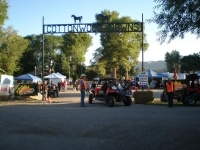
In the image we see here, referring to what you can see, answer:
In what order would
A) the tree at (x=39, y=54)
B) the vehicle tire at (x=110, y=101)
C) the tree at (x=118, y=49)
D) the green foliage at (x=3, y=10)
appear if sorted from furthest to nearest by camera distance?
the tree at (x=39, y=54), the tree at (x=118, y=49), the green foliage at (x=3, y=10), the vehicle tire at (x=110, y=101)

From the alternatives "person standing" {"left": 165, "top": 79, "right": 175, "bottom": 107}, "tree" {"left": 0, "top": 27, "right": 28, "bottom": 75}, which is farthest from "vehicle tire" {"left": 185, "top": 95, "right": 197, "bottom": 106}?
"tree" {"left": 0, "top": 27, "right": 28, "bottom": 75}

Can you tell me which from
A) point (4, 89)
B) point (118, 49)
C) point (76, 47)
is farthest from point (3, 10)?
point (76, 47)

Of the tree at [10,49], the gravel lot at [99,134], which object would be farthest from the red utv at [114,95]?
the tree at [10,49]

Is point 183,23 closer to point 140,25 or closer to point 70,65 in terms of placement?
point 140,25

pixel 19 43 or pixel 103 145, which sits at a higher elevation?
pixel 19 43

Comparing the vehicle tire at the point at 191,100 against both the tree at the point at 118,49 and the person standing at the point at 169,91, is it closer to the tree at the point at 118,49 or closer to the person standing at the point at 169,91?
the person standing at the point at 169,91

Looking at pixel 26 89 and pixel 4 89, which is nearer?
pixel 4 89

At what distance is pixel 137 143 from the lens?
856 cm

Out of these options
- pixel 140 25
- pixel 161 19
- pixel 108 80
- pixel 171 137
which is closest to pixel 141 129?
pixel 171 137

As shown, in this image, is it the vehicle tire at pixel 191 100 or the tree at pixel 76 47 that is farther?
the tree at pixel 76 47

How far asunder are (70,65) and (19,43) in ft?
70.9

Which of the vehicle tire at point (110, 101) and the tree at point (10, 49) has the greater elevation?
the tree at point (10, 49)

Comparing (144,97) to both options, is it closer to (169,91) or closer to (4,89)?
(169,91)

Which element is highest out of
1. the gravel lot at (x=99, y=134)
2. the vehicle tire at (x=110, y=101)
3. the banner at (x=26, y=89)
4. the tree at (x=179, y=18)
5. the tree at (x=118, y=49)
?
the tree at (x=118, y=49)
